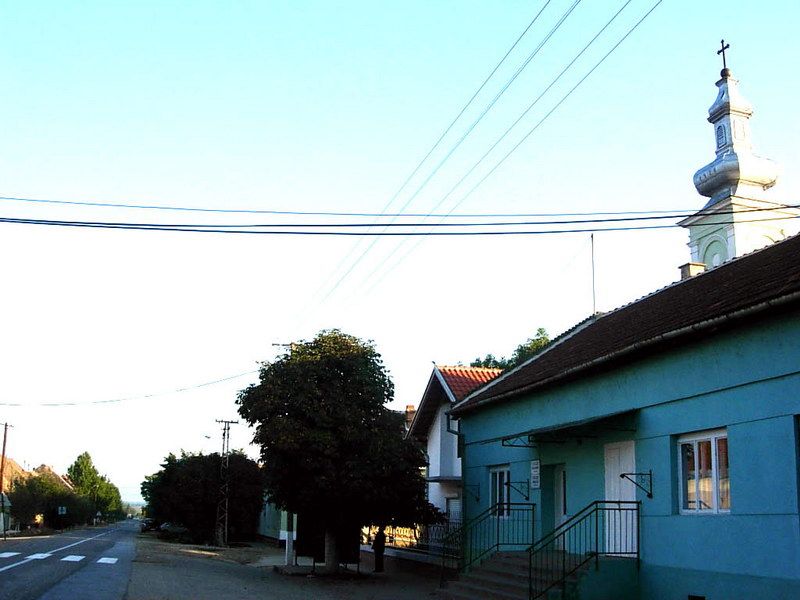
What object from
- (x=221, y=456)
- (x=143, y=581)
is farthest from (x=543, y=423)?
(x=221, y=456)

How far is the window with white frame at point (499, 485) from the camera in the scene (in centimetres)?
2053

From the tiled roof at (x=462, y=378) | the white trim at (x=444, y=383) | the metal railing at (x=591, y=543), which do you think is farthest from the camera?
the tiled roof at (x=462, y=378)

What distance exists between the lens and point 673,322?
47.6 feet

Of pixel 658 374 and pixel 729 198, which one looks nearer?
pixel 658 374

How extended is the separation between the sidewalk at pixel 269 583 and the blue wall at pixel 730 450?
5631mm

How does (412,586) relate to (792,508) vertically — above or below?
below

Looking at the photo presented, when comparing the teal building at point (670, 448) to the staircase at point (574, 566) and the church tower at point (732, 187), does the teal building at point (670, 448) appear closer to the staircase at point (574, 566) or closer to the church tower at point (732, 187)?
the staircase at point (574, 566)

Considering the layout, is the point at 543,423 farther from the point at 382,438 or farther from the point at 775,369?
the point at 775,369

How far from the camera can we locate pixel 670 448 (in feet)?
45.6

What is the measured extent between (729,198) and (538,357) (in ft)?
62.6

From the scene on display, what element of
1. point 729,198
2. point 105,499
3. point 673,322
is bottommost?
point 105,499

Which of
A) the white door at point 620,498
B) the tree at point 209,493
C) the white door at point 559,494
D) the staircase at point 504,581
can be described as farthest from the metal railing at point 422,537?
the tree at point 209,493

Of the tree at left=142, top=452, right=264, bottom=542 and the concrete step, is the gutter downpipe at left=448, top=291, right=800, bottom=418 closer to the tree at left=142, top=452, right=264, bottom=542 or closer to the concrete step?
the concrete step

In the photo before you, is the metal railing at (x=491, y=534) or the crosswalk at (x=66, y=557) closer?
the metal railing at (x=491, y=534)
